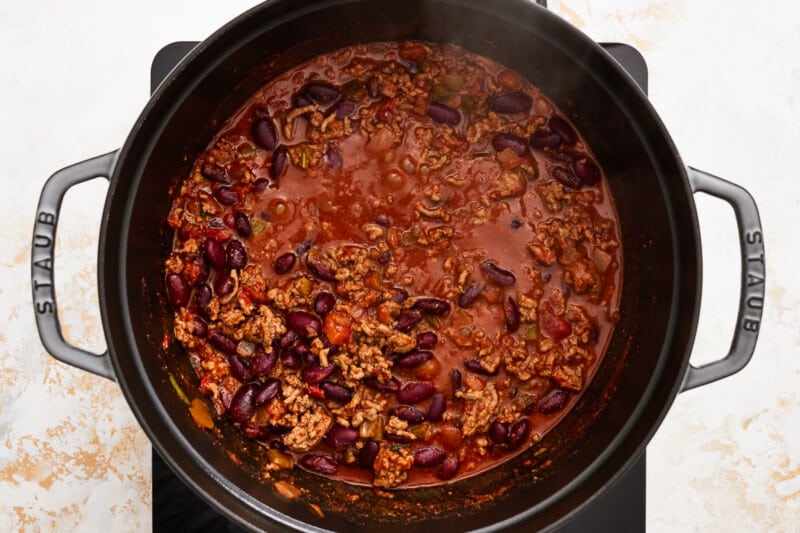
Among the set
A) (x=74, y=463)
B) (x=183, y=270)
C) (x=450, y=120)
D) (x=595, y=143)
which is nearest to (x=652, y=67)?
(x=595, y=143)

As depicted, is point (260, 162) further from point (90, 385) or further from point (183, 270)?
point (90, 385)

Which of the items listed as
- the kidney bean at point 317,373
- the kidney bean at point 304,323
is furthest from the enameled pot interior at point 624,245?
the kidney bean at point 304,323

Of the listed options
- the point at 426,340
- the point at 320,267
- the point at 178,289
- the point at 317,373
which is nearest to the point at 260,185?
the point at 320,267

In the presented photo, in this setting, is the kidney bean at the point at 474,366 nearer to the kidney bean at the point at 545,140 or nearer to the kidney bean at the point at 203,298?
the kidney bean at the point at 545,140

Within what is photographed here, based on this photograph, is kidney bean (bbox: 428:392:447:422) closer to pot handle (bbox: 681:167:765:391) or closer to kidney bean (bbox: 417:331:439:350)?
kidney bean (bbox: 417:331:439:350)

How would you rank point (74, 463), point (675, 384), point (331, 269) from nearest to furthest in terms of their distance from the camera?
point (675, 384) < point (331, 269) < point (74, 463)
